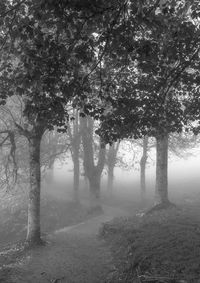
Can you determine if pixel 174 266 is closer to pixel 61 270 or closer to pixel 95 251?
pixel 61 270

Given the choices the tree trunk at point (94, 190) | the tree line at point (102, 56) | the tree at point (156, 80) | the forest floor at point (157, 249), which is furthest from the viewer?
the tree trunk at point (94, 190)

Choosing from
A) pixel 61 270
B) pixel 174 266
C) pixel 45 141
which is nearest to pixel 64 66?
pixel 174 266

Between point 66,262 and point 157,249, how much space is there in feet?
13.0

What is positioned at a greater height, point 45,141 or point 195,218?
point 45,141

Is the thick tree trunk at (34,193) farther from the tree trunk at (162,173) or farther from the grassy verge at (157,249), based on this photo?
the tree trunk at (162,173)

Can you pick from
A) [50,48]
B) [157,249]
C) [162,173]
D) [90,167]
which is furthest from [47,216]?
[50,48]

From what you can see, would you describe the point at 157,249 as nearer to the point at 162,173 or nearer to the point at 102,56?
the point at 102,56

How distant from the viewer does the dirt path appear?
43.4 feet

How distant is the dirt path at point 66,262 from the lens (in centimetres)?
1323

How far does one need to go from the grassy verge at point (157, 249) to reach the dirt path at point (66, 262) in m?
0.61

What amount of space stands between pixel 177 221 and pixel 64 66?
1029cm

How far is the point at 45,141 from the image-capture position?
3234cm

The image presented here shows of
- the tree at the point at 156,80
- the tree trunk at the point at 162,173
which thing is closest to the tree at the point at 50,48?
the tree at the point at 156,80

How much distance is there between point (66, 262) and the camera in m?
15.1
